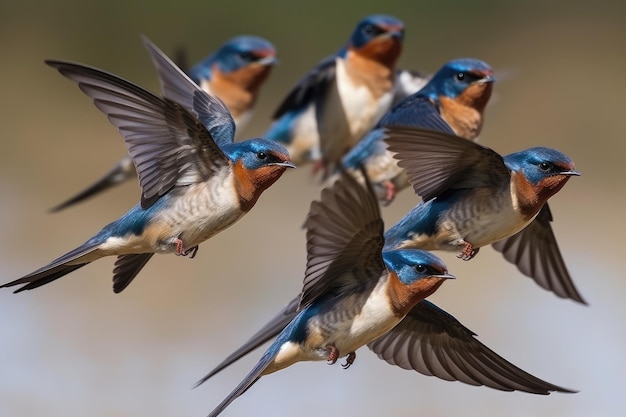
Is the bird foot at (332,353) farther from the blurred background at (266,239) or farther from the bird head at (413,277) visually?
the blurred background at (266,239)

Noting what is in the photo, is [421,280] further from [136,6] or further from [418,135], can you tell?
[136,6]

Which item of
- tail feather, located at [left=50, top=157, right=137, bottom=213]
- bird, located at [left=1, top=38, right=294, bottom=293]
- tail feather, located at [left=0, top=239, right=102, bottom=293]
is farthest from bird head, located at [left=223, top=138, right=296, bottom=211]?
tail feather, located at [left=50, top=157, right=137, bottom=213]

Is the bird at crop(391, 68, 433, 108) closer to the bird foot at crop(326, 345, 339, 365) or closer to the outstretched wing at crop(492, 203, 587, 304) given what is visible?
the outstretched wing at crop(492, 203, 587, 304)

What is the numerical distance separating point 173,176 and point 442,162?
49 centimetres

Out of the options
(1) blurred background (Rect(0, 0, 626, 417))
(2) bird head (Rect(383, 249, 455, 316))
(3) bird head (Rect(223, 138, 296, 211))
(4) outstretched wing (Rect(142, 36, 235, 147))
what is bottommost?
(1) blurred background (Rect(0, 0, 626, 417))

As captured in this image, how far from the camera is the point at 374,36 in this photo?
4.10 metres

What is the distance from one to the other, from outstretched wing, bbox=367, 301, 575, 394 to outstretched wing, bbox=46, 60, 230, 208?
0.51m

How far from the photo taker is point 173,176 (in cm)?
263

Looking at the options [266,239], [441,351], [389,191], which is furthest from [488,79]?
[266,239]

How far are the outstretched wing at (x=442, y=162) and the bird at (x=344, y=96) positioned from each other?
134 cm

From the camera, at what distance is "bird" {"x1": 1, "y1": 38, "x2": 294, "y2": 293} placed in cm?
253

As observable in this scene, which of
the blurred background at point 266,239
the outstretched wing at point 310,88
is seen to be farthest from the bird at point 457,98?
the blurred background at point 266,239

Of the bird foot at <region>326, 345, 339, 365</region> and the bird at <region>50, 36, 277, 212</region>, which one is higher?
the bird at <region>50, 36, 277, 212</region>

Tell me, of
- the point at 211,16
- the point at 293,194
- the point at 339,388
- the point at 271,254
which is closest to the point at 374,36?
the point at 339,388
